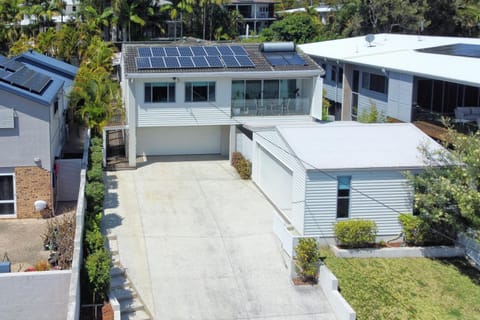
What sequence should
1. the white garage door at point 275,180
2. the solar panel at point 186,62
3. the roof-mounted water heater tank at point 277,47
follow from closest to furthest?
the white garage door at point 275,180 → the solar panel at point 186,62 → the roof-mounted water heater tank at point 277,47

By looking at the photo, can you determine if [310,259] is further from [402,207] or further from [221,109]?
[221,109]

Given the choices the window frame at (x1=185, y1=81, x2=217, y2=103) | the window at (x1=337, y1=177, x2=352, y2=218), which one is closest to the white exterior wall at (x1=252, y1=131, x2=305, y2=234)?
the window at (x1=337, y1=177, x2=352, y2=218)

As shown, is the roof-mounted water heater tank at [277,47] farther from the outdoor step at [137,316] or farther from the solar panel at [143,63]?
the outdoor step at [137,316]

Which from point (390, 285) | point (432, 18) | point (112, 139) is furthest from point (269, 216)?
point (432, 18)

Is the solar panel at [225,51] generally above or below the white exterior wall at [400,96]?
above

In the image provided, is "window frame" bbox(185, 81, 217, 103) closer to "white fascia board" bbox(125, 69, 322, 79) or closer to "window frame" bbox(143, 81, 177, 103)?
"white fascia board" bbox(125, 69, 322, 79)

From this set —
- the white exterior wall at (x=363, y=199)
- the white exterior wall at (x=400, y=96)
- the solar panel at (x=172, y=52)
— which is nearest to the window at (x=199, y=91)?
the solar panel at (x=172, y=52)
